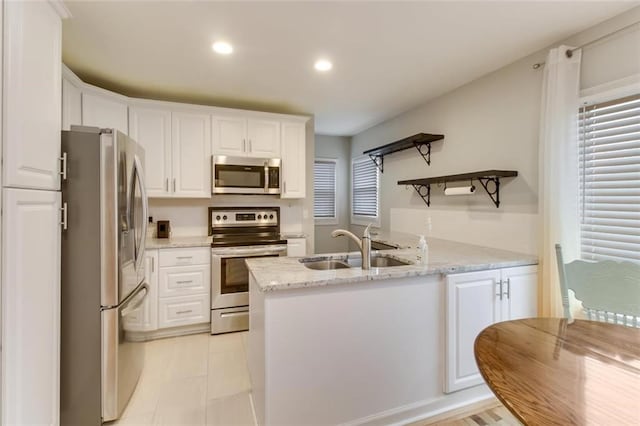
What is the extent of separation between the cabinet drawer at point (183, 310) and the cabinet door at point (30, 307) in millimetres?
1362

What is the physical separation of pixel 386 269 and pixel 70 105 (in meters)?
2.77

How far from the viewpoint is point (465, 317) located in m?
1.90

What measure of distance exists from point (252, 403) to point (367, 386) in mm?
811

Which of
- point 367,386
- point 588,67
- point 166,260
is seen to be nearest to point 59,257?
point 166,260

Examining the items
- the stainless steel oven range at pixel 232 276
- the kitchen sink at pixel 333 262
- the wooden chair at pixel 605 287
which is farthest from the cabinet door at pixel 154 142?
the wooden chair at pixel 605 287

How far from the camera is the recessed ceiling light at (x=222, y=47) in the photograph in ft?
7.16

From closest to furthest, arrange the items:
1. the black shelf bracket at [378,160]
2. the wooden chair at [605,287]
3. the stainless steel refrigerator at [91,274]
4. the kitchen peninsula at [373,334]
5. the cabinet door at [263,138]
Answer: the wooden chair at [605,287] → the kitchen peninsula at [373,334] → the stainless steel refrigerator at [91,274] → the cabinet door at [263,138] → the black shelf bracket at [378,160]

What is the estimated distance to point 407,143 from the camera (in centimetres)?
342

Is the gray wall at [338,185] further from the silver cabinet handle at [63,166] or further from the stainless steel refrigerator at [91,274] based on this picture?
the silver cabinet handle at [63,166]

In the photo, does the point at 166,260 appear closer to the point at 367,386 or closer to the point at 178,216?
the point at 178,216

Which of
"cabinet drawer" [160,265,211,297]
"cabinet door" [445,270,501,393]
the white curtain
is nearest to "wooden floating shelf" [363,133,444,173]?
the white curtain

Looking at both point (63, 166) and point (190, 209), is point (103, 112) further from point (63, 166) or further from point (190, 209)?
point (63, 166)

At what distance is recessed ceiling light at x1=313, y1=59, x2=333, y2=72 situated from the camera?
247cm

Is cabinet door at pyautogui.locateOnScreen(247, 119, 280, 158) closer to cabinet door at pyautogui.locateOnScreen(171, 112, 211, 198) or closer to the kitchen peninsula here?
cabinet door at pyautogui.locateOnScreen(171, 112, 211, 198)
